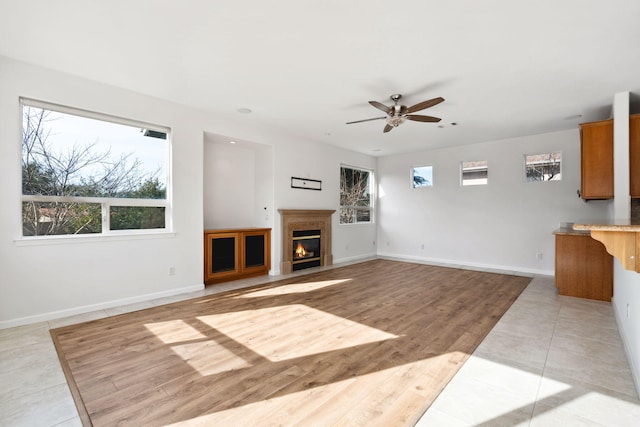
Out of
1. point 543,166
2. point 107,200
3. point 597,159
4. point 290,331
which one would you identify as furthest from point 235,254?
point 543,166

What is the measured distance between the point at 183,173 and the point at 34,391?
292 centimetres

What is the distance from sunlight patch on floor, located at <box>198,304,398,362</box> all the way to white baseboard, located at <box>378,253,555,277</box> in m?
4.17

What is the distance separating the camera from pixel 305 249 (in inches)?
244

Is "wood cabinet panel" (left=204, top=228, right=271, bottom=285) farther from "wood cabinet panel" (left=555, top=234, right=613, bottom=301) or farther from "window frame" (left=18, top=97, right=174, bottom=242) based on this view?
"wood cabinet panel" (left=555, top=234, right=613, bottom=301)

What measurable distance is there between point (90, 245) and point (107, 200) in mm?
570

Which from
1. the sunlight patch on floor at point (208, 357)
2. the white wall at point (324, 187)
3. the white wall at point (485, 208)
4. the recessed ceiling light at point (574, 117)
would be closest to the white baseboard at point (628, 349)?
the white wall at point (485, 208)

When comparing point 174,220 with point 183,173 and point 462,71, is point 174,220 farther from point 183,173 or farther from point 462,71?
point 462,71

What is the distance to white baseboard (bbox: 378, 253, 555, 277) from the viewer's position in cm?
574

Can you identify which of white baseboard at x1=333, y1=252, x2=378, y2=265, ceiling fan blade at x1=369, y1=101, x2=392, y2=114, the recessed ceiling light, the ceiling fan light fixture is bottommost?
white baseboard at x1=333, y1=252, x2=378, y2=265

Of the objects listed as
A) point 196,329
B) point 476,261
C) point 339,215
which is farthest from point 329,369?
point 476,261

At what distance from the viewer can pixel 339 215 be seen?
7070 millimetres

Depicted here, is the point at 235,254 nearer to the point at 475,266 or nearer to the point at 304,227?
the point at 304,227

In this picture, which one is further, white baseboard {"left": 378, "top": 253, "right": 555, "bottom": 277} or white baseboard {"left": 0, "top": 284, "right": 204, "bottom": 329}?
white baseboard {"left": 378, "top": 253, "right": 555, "bottom": 277}

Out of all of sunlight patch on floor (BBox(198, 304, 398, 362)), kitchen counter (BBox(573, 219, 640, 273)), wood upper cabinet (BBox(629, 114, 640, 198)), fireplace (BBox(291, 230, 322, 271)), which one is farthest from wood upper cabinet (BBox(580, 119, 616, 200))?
fireplace (BBox(291, 230, 322, 271))
